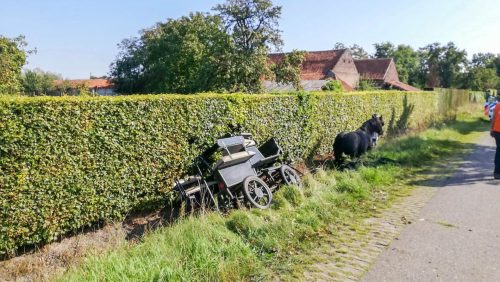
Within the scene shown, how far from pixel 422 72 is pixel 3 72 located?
69.0 meters

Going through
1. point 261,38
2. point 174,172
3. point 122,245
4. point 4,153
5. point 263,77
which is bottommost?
point 122,245

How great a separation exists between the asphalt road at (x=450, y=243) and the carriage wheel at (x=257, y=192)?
95.2 inches

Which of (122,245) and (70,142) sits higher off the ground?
(70,142)

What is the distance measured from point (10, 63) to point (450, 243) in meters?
31.3

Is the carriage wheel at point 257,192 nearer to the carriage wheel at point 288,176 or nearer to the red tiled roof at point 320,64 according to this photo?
the carriage wheel at point 288,176

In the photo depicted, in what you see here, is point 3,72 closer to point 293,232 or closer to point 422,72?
point 293,232

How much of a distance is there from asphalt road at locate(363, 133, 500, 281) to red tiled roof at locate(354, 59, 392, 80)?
5341 cm

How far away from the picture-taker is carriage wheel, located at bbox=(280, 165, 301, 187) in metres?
8.49

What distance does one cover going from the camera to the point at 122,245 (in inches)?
229

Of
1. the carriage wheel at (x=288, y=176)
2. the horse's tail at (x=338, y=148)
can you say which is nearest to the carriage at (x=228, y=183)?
the carriage wheel at (x=288, y=176)

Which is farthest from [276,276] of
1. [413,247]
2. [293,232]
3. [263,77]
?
[263,77]

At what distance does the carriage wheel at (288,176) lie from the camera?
849cm

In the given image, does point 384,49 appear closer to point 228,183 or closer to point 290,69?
point 290,69

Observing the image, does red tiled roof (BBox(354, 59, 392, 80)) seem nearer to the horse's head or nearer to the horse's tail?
the horse's head
